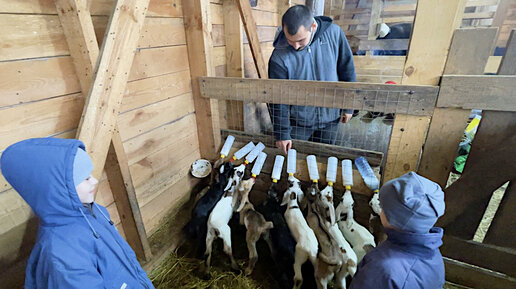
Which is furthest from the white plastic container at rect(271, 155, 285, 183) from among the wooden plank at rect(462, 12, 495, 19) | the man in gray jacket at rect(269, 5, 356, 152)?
the wooden plank at rect(462, 12, 495, 19)

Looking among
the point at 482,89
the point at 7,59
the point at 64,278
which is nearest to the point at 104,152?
the point at 7,59

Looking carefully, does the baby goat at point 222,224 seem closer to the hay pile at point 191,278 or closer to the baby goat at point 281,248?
the hay pile at point 191,278

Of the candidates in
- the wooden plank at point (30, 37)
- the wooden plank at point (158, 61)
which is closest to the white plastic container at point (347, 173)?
the wooden plank at point (158, 61)

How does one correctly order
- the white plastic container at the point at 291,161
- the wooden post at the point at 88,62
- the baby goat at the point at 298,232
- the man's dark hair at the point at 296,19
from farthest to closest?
the white plastic container at the point at 291,161 → the man's dark hair at the point at 296,19 → the baby goat at the point at 298,232 → the wooden post at the point at 88,62

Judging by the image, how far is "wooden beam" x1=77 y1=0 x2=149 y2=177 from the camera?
1367 mm

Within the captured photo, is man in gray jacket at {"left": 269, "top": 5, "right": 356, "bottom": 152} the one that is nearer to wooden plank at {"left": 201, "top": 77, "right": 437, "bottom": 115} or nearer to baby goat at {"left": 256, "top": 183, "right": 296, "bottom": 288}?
wooden plank at {"left": 201, "top": 77, "right": 437, "bottom": 115}

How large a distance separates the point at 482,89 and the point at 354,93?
0.68 m

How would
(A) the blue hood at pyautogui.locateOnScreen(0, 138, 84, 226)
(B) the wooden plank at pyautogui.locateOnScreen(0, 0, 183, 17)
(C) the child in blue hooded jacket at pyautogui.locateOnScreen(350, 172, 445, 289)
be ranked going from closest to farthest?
(A) the blue hood at pyautogui.locateOnScreen(0, 138, 84, 226)
(C) the child in blue hooded jacket at pyautogui.locateOnScreen(350, 172, 445, 289)
(B) the wooden plank at pyautogui.locateOnScreen(0, 0, 183, 17)

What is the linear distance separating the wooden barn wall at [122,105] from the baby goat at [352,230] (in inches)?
58.4

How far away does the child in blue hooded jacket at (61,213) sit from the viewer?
0.89 m

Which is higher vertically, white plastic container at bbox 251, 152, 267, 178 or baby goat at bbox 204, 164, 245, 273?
white plastic container at bbox 251, 152, 267, 178

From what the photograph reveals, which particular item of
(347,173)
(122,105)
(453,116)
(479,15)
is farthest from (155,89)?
(479,15)

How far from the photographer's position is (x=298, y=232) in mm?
Answer: 1898

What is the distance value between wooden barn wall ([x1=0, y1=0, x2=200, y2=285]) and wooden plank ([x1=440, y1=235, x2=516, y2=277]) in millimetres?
2276
